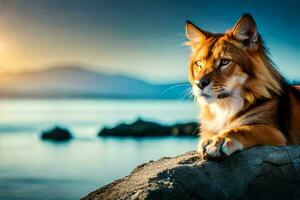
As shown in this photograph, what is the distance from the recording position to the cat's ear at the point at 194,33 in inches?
239

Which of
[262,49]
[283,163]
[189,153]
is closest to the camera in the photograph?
[283,163]

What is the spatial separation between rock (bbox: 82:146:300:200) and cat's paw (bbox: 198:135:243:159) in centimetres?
6

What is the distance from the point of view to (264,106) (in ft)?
18.6

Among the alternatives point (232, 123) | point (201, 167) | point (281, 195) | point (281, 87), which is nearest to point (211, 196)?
point (201, 167)

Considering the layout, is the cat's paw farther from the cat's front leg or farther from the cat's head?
the cat's head

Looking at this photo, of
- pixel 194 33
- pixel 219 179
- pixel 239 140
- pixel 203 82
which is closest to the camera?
pixel 219 179

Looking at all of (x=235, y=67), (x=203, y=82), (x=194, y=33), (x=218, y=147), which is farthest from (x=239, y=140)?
(x=194, y=33)

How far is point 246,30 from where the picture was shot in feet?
18.8

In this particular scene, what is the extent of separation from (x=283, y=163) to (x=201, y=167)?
0.72m

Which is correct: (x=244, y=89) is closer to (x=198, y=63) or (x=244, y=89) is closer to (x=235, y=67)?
(x=235, y=67)

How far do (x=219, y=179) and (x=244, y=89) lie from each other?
1057 millimetres

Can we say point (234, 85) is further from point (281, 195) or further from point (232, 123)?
point (281, 195)

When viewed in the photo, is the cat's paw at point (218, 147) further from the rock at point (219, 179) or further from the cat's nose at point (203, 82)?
the cat's nose at point (203, 82)

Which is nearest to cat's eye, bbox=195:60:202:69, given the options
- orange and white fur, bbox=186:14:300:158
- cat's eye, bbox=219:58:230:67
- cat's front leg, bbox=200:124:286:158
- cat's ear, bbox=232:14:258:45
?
orange and white fur, bbox=186:14:300:158
